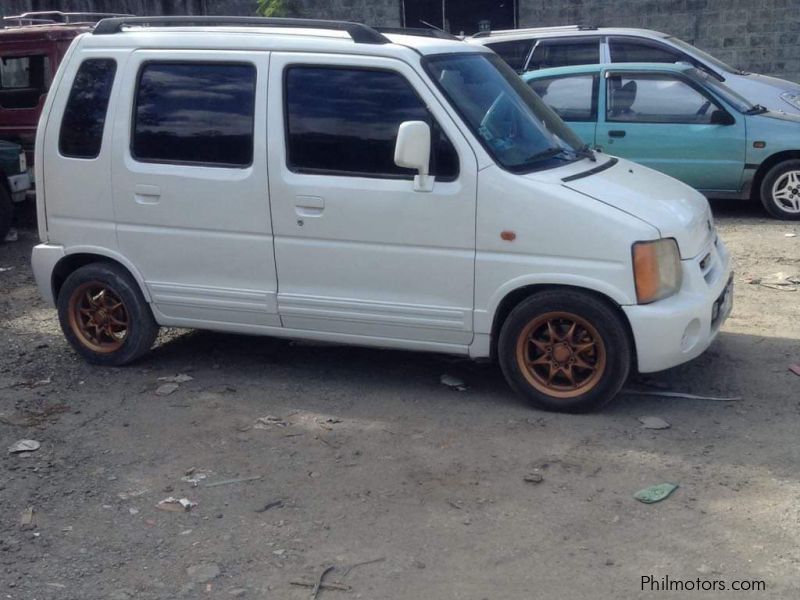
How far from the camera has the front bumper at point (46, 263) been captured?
6.80 meters

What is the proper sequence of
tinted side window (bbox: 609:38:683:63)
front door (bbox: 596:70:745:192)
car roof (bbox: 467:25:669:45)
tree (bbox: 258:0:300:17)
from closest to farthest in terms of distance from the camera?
1. front door (bbox: 596:70:745:192)
2. tinted side window (bbox: 609:38:683:63)
3. car roof (bbox: 467:25:669:45)
4. tree (bbox: 258:0:300:17)

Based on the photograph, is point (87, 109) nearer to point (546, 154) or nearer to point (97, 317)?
point (97, 317)

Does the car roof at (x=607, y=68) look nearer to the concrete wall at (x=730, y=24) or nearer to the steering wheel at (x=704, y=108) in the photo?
the steering wheel at (x=704, y=108)

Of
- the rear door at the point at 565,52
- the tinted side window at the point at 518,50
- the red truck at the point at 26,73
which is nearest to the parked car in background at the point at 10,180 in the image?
the red truck at the point at 26,73

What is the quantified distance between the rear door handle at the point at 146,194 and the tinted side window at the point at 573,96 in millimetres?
5830

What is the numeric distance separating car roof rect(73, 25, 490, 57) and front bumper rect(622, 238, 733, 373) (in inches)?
73.0

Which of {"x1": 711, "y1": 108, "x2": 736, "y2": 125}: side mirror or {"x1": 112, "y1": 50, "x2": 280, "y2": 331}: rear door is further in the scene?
{"x1": 711, "y1": 108, "x2": 736, "y2": 125}: side mirror

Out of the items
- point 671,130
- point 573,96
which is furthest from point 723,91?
point 573,96

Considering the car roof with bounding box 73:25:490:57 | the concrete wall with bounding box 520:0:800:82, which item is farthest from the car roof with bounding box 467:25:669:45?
the car roof with bounding box 73:25:490:57

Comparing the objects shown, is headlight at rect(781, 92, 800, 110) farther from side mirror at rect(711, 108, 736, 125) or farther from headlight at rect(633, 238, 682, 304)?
headlight at rect(633, 238, 682, 304)

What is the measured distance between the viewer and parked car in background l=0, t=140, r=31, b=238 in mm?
11445

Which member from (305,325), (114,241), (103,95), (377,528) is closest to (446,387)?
(305,325)

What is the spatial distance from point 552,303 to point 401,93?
4.61ft

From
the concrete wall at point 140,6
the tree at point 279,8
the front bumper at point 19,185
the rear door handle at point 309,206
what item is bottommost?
the front bumper at point 19,185
